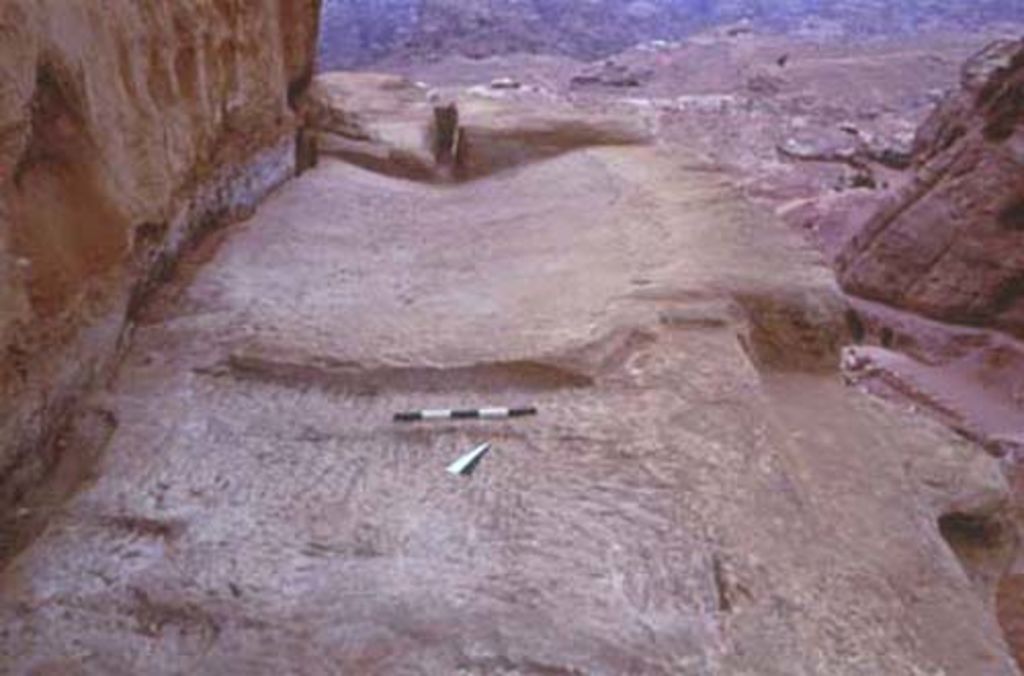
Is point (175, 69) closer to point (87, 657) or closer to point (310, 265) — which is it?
point (310, 265)

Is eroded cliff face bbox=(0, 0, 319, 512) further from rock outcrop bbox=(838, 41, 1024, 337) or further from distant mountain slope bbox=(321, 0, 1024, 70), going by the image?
distant mountain slope bbox=(321, 0, 1024, 70)

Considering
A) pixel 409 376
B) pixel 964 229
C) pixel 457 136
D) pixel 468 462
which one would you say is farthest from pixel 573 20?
pixel 468 462

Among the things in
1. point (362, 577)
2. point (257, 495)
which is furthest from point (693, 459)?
point (257, 495)

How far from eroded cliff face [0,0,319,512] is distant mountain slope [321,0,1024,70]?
10.8 meters

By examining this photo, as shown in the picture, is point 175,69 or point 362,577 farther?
point 175,69

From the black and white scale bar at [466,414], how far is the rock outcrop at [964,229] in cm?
549

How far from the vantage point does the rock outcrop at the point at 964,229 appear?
685 cm

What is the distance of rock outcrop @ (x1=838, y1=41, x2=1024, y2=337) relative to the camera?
6.85 metres

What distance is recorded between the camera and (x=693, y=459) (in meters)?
2.08

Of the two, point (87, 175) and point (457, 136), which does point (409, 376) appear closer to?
point (87, 175)

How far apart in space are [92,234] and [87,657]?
0.93 m

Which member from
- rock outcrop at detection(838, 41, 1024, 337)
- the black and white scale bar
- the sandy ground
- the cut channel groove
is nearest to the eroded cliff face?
the sandy ground

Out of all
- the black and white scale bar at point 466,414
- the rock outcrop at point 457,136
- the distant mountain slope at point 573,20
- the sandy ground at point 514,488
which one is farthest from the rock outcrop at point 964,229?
the distant mountain slope at point 573,20

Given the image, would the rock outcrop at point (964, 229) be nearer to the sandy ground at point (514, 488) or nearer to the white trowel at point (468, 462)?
the sandy ground at point (514, 488)
